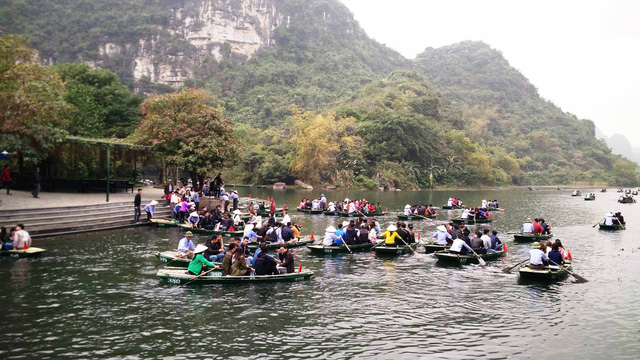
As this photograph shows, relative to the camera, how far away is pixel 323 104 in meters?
121

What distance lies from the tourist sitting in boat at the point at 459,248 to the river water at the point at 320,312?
1.06 meters

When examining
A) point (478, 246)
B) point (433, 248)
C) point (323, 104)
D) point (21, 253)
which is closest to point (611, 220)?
point (478, 246)

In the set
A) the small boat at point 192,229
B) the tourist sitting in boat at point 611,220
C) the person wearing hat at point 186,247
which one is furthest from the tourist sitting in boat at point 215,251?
the tourist sitting in boat at point 611,220

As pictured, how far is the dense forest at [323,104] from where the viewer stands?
258ft

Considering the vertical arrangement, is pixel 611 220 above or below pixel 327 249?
above

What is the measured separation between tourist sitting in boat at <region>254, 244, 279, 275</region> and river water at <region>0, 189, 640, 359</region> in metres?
0.60

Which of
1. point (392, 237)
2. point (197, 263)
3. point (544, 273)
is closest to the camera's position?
point (197, 263)

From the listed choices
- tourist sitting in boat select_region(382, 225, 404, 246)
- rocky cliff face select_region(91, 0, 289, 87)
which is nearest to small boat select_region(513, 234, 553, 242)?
tourist sitting in boat select_region(382, 225, 404, 246)

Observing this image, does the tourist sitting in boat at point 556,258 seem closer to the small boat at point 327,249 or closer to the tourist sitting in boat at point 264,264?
the small boat at point 327,249

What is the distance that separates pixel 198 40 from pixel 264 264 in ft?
467

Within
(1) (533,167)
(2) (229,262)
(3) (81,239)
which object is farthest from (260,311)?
(1) (533,167)

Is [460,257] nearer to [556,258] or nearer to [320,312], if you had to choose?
[556,258]

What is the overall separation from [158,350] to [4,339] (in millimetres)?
3644

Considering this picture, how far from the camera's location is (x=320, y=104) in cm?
12162
